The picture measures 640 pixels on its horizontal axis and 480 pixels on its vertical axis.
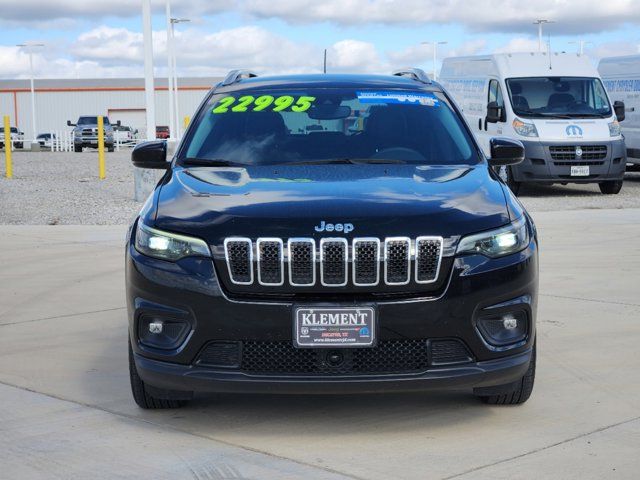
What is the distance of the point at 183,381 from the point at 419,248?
116 centimetres

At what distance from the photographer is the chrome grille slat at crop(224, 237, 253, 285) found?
476 cm

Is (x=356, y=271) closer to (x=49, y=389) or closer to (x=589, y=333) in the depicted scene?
(x=49, y=389)

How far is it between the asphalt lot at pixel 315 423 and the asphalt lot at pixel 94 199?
27.8 ft

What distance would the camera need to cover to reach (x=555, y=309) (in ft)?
26.8

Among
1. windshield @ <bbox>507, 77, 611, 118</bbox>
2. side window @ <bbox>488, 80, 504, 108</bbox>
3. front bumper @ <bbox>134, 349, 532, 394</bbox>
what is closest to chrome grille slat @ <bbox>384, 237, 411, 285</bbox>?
front bumper @ <bbox>134, 349, 532, 394</bbox>

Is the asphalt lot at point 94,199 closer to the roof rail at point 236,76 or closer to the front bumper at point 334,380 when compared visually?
the roof rail at point 236,76

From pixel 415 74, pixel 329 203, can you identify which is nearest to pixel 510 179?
pixel 415 74

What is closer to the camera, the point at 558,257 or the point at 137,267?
the point at 137,267

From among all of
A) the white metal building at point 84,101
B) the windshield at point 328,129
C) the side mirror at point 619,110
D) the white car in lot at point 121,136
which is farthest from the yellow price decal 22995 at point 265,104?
the white metal building at point 84,101

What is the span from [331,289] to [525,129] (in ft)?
48.5

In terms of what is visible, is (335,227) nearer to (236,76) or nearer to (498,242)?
(498,242)

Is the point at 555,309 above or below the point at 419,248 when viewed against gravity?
below

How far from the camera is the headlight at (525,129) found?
1894cm

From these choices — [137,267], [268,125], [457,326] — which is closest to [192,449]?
[137,267]
